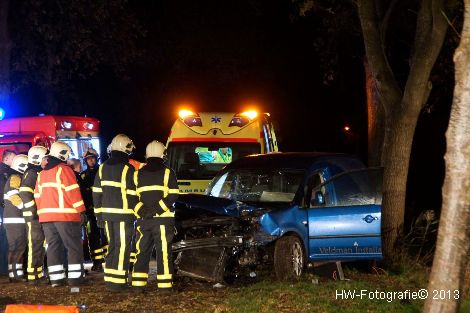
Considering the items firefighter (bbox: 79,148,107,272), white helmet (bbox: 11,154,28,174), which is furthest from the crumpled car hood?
white helmet (bbox: 11,154,28,174)

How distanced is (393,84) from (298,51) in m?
23.3

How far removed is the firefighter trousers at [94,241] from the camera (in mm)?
10883

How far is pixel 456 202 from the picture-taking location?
17.2 ft

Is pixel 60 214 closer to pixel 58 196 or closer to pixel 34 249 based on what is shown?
pixel 58 196

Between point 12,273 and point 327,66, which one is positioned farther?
point 327,66

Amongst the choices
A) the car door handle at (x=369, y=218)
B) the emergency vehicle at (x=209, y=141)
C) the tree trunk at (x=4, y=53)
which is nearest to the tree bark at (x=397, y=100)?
the car door handle at (x=369, y=218)

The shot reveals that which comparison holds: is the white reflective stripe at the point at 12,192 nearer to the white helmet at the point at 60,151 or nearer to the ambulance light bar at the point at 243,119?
the white helmet at the point at 60,151

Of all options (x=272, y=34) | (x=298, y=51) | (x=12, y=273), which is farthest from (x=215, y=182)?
(x=298, y=51)

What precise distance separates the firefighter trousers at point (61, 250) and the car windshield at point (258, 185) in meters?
2.13

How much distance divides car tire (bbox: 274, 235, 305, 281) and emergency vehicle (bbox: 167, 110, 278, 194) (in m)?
4.23

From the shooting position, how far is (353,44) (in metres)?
17.0

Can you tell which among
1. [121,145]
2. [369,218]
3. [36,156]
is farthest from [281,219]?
[36,156]

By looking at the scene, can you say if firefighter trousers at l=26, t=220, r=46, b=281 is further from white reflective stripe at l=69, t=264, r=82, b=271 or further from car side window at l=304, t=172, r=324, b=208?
car side window at l=304, t=172, r=324, b=208

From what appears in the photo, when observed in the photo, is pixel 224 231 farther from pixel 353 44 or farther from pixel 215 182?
pixel 353 44
